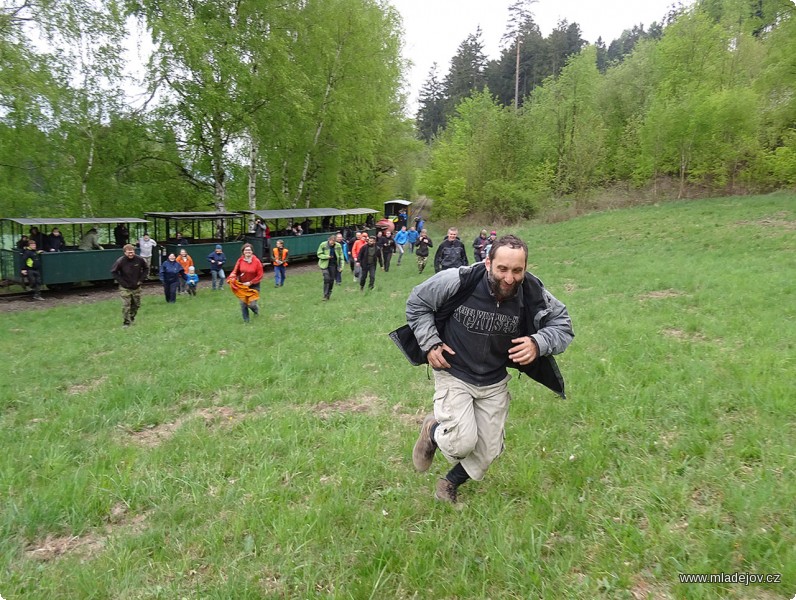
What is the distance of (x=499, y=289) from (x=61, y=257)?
18715mm

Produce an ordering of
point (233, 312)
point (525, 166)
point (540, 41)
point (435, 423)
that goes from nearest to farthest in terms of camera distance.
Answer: point (435, 423)
point (233, 312)
point (525, 166)
point (540, 41)

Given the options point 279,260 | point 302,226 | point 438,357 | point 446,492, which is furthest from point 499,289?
point 302,226

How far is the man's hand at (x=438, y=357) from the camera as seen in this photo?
325cm

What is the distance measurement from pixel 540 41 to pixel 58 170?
2447 inches

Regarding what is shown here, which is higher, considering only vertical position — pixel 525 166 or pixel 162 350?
pixel 525 166

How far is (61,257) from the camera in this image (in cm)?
1692

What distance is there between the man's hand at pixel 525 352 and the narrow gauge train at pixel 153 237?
18.6 metres

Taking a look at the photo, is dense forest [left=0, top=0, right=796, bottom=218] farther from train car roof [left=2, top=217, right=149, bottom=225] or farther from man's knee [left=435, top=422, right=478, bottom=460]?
man's knee [left=435, top=422, right=478, bottom=460]

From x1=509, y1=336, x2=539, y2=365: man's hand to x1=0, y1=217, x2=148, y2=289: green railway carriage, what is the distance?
61.2ft

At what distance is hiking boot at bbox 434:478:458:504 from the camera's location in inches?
137

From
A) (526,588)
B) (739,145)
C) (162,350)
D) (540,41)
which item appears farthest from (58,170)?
(540,41)

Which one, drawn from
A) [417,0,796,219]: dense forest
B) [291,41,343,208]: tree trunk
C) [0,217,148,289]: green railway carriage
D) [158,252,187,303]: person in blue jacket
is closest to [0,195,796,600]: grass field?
[158,252,187,303]: person in blue jacket

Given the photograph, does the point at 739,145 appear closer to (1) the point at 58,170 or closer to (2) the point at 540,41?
(1) the point at 58,170

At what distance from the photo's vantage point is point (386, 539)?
305cm
